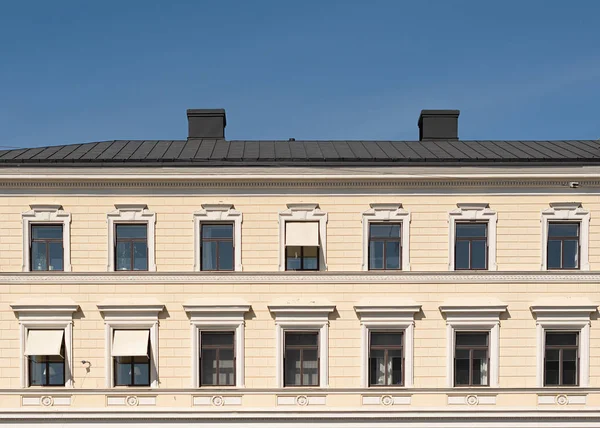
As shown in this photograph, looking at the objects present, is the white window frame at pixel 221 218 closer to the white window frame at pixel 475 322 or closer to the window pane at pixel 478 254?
the white window frame at pixel 475 322

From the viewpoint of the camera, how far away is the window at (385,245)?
53.4ft

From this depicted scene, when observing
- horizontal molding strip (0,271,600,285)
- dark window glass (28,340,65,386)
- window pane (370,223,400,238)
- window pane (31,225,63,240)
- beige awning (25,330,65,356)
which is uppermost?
window pane (370,223,400,238)

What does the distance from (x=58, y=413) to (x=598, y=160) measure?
17.4 m

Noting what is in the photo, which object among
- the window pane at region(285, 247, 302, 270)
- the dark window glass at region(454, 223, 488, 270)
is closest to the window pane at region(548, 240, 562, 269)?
the dark window glass at region(454, 223, 488, 270)

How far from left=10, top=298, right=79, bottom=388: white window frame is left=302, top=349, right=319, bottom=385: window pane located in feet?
22.2

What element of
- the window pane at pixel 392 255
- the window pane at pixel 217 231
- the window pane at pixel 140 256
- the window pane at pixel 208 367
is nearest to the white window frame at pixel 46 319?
the window pane at pixel 140 256

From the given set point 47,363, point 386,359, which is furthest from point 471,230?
point 47,363

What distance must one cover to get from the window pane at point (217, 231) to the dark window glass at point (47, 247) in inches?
167

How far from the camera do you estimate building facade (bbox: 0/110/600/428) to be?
15852 mm

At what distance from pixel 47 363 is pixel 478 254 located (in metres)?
13.1

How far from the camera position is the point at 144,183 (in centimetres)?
1616

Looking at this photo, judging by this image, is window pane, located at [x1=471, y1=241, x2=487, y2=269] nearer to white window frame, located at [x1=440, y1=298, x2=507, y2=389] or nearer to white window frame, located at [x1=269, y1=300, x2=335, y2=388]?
white window frame, located at [x1=440, y1=298, x2=507, y2=389]

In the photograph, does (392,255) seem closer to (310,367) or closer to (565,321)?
(310,367)

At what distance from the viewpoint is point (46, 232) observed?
640 inches
